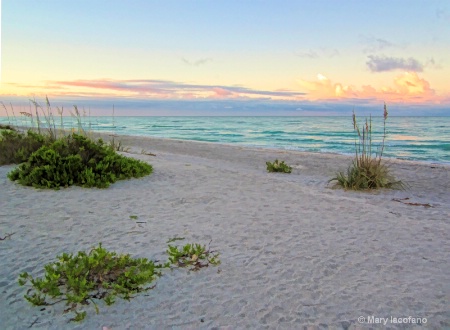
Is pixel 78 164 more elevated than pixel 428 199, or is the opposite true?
pixel 78 164

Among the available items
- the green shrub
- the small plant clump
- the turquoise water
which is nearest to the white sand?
the small plant clump

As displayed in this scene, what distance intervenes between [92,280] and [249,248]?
1.99 m

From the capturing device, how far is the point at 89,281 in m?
3.80

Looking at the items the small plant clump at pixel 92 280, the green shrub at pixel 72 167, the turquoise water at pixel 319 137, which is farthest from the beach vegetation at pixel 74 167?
the small plant clump at pixel 92 280

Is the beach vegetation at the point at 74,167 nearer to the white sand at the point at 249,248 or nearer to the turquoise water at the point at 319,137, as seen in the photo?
the white sand at the point at 249,248

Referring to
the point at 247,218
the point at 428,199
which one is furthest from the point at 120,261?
the point at 428,199

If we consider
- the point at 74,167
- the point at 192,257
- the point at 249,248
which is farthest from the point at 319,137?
the point at 192,257

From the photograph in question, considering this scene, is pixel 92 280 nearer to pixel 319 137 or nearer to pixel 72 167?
pixel 72 167

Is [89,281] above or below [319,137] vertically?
above

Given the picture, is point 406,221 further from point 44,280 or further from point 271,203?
point 44,280

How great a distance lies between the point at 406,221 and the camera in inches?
255

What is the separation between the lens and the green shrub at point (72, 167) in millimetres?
8117

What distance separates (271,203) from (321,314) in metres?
4.10

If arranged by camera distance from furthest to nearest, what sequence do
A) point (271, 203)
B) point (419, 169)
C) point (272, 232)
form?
point (419, 169), point (271, 203), point (272, 232)
